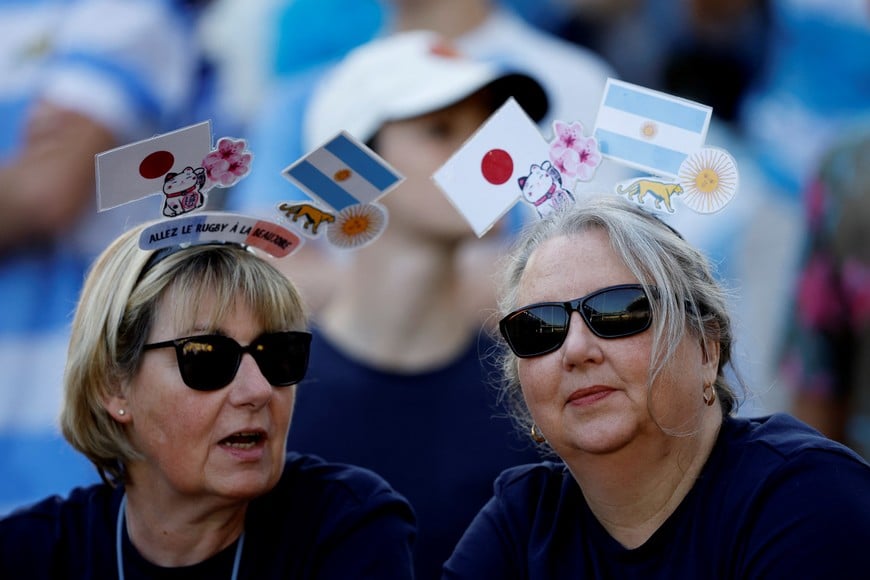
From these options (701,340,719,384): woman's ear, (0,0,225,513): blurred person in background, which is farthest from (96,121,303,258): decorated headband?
(0,0,225,513): blurred person in background

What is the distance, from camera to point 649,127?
2537mm

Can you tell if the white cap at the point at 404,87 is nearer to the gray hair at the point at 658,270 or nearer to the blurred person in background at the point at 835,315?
the blurred person in background at the point at 835,315

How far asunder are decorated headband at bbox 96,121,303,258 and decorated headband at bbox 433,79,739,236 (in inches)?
16.6

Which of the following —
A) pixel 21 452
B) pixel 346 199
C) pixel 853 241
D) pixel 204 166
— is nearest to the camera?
pixel 204 166

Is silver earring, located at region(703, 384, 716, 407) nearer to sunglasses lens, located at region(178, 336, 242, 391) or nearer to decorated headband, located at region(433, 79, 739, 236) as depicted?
decorated headband, located at region(433, 79, 739, 236)

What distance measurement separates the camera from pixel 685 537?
2.31 meters

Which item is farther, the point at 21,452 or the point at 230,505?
the point at 21,452

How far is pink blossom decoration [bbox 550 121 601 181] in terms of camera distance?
257cm

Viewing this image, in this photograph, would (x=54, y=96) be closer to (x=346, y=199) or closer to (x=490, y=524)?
(x=346, y=199)

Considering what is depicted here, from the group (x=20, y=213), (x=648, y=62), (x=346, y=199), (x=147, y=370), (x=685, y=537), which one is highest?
(x=648, y=62)

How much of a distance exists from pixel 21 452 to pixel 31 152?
1097 mm

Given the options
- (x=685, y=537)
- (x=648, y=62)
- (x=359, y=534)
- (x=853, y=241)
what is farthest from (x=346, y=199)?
(x=648, y=62)

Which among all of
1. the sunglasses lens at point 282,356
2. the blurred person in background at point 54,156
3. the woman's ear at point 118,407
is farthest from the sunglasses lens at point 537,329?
the blurred person in background at point 54,156

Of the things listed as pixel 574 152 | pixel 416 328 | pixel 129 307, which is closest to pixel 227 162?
pixel 129 307
